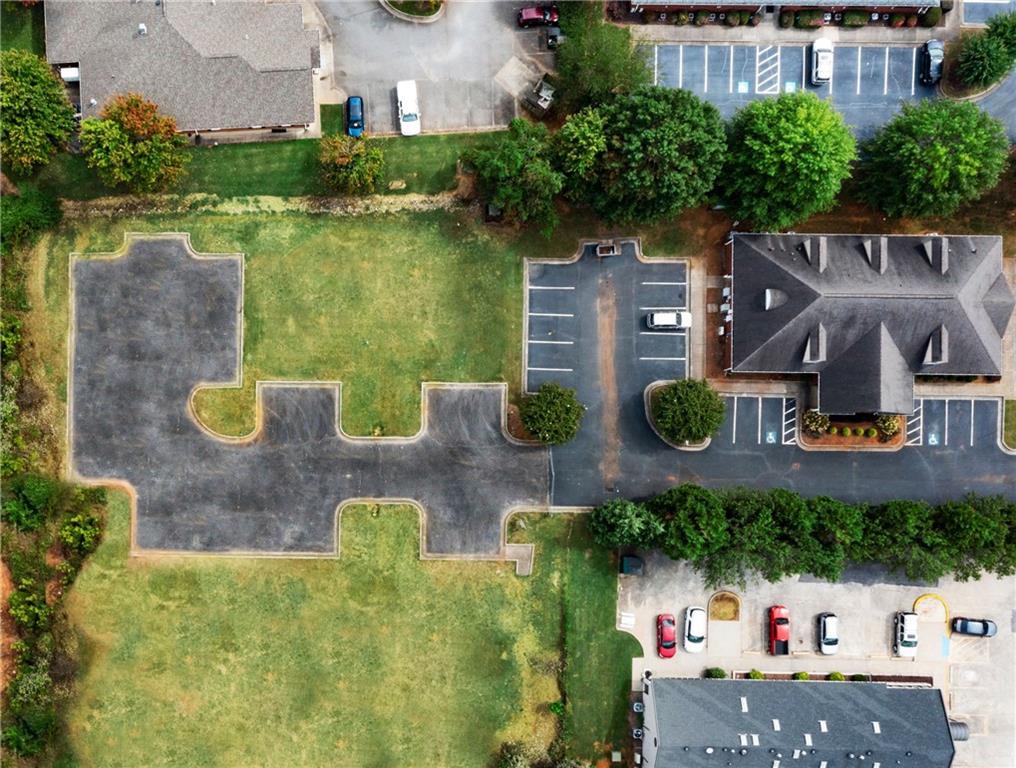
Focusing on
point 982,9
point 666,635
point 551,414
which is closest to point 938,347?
point 982,9

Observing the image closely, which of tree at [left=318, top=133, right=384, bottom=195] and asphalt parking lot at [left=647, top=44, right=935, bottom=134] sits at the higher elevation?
asphalt parking lot at [left=647, top=44, right=935, bottom=134]

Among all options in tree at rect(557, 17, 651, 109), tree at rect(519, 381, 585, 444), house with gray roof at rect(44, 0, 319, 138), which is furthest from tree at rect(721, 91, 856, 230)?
house with gray roof at rect(44, 0, 319, 138)

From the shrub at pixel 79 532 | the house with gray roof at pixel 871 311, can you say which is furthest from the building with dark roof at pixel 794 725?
the shrub at pixel 79 532

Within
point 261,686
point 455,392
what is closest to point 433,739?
point 261,686

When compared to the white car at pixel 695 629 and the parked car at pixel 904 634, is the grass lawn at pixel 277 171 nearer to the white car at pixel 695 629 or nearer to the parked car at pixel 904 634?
the white car at pixel 695 629

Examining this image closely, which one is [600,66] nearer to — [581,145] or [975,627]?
[581,145]

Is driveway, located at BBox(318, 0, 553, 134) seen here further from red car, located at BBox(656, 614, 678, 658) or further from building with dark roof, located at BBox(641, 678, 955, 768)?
building with dark roof, located at BBox(641, 678, 955, 768)
